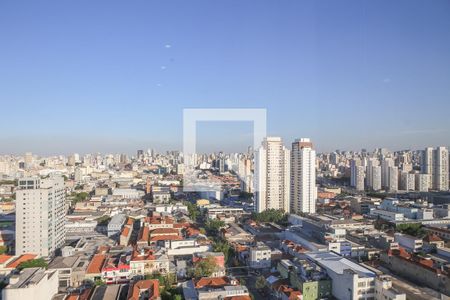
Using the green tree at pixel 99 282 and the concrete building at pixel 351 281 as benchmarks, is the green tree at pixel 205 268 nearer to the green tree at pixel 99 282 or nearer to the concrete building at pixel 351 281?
the green tree at pixel 99 282

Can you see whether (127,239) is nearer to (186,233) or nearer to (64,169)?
(186,233)

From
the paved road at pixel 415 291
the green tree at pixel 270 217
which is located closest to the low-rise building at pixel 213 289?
the paved road at pixel 415 291

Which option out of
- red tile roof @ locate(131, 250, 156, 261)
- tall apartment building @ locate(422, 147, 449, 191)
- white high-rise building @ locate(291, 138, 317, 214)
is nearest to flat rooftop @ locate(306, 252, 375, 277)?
red tile roof @ locate(131, 250, 156, 261)

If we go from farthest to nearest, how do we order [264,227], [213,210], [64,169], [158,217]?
[64,169], [213,210], [158,217], [264,227]

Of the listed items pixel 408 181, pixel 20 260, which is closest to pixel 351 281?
pixel 20 260

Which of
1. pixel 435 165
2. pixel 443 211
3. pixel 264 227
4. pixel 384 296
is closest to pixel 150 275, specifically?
pixel 384 296
